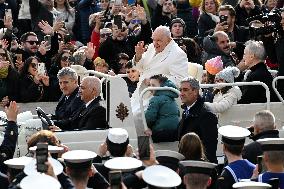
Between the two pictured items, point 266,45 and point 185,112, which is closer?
point 185,112

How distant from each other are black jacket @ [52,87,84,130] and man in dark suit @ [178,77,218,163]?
5.04 ft

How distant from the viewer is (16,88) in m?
18.4

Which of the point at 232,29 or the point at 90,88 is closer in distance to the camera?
the point at 90,88

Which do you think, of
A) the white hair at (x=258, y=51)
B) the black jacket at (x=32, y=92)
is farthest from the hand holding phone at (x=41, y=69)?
the white hair at (x=258, y=51)

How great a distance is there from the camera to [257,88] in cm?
1625

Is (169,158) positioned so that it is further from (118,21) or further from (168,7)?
(168,7)

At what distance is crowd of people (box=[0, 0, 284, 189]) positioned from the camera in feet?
35.9

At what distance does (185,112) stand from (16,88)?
455cm

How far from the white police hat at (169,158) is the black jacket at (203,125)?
7.67ft

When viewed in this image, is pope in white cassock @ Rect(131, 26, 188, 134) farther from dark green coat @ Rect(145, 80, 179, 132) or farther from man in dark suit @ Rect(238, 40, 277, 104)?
man in dark suit @ Rect(238, 40, 277, 104)

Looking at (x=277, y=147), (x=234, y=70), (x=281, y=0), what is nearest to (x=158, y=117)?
(x=234, y=70)

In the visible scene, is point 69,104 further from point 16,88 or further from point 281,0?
point 281,0

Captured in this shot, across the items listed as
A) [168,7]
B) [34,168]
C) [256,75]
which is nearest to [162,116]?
[256,75]

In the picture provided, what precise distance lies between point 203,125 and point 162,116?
801 millimetres
